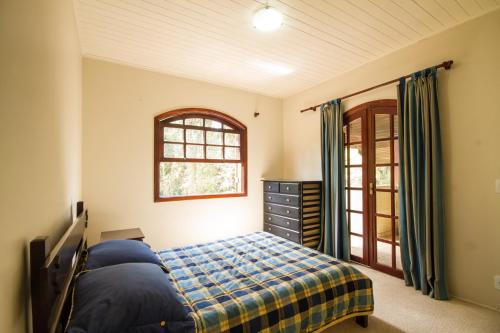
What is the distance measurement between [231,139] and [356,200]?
214 centimetres

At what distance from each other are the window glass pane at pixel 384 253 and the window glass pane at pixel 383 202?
0.41 metres

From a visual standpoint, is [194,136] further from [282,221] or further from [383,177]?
[383,177]

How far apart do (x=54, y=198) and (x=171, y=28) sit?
6.07ft

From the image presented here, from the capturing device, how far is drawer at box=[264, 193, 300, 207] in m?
3.67

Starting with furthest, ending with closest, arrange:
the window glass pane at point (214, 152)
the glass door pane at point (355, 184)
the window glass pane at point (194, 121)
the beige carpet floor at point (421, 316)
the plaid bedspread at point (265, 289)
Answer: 1. the window glass pane at point (214, 152)
2. the window glass pane at point (194, 121)
3. the glass door pane at point (355, 184)
4. the beige carpet floor at point (421, 316)
5. the plaid bedspread at point (265, 289)

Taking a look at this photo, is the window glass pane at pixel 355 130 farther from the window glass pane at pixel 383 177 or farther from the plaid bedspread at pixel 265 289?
the plaid bedspread at pixel 265 289

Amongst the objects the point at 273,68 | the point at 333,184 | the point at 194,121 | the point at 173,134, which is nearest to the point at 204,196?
the point at 173,134

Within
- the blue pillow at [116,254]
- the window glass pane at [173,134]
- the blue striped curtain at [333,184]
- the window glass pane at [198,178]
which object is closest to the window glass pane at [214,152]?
the window glass pane at [198,178]

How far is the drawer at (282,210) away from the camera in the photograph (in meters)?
3.67

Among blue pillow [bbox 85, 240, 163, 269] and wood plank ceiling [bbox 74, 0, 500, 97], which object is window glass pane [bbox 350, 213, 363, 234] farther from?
blue pillow [bbox 85, 240, 163, 269]

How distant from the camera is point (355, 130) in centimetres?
347

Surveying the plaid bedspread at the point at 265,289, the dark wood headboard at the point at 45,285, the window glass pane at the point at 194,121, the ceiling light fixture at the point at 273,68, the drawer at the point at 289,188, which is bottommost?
the plaid bedspread at the point at 265,289

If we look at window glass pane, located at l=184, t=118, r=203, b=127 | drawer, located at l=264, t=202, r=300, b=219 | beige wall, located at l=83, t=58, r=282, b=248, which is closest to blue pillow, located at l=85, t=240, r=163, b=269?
beige wall, located at l=83, t=58, r=282, b=248

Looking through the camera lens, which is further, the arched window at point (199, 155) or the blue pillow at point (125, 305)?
the arched window at point (199, 155)
